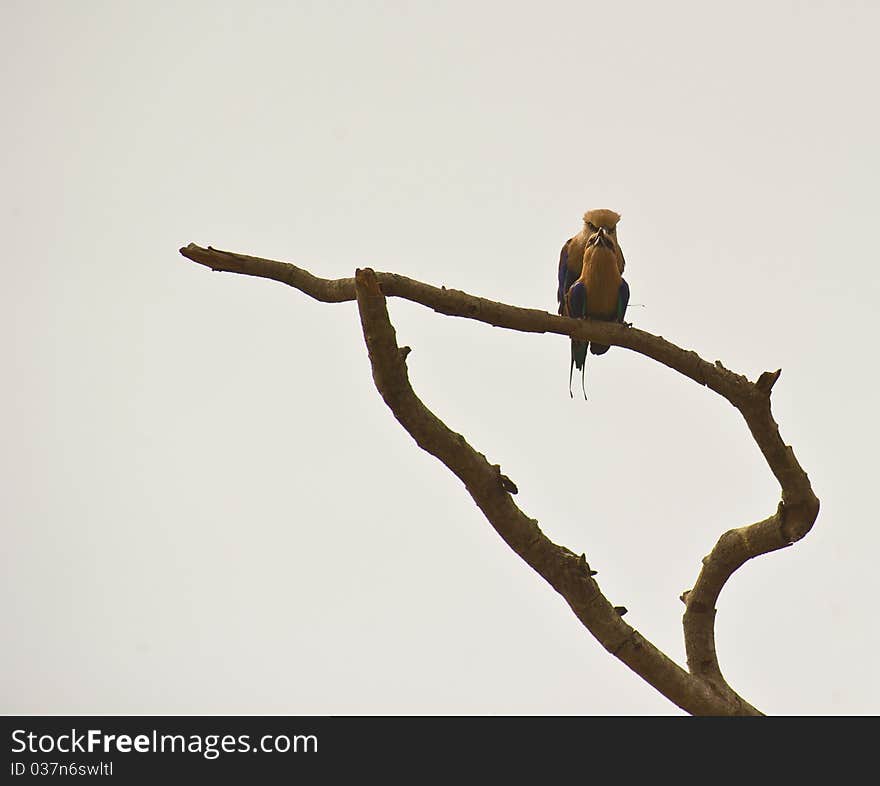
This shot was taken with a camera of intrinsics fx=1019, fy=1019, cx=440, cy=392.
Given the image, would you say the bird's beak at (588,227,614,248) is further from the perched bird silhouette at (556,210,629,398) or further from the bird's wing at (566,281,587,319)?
the bird's wing at (566,281,587,319)

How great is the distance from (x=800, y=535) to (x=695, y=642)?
57 cm

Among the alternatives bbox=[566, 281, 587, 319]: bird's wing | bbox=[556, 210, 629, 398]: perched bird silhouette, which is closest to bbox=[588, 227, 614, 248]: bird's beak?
bbox=[556, 210, 629, 398]: perched bird silhouette

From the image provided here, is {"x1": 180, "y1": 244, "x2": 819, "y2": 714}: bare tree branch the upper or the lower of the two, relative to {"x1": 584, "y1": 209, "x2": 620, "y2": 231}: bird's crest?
lower

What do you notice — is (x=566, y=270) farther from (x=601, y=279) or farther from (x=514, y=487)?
(x=514, y=487)

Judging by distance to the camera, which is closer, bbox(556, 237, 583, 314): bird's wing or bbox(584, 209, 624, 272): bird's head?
bbox(584, 209, 624, 272): bird's head

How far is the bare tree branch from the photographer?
3055 mm

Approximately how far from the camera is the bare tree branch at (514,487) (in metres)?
3.05

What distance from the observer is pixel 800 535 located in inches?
139

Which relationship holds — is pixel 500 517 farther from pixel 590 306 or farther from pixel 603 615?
pixel 590 306

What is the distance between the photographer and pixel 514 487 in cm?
322
